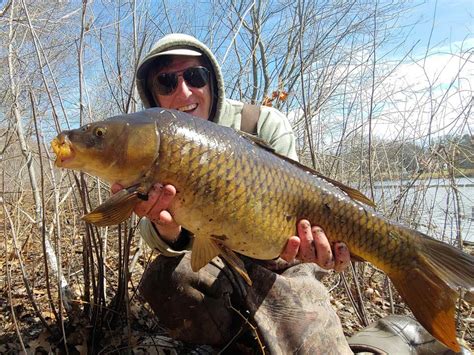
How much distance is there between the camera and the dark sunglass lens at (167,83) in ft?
7.86

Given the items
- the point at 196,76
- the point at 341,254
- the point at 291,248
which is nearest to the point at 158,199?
the point at 291,248

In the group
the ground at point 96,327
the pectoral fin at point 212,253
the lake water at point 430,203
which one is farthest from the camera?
the lake water at point 430,203

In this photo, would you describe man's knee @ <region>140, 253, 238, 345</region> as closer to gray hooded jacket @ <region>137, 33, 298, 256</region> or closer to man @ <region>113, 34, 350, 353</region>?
man @ <region>113, 34, 350, 353</region>

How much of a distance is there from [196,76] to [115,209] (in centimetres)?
124

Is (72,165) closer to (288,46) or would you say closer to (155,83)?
(155,83)

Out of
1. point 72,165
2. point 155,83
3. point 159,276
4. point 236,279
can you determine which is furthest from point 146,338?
point 155,83

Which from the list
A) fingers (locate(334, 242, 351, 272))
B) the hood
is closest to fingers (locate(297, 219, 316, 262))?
fingers (locate(334, 242, 351, 272))

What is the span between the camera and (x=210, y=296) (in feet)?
7.14

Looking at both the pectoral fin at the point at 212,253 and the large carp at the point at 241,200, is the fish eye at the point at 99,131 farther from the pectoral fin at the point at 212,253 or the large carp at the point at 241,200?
the pectoral fin at the point at 212,253

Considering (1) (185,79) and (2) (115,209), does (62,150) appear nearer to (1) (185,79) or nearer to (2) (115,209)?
(2) (115,209)

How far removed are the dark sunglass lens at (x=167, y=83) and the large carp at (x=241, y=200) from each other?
91cm

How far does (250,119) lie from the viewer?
8.32 ft

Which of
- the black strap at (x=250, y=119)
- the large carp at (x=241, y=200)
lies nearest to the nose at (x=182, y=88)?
the black strap at (x=250, y=119)

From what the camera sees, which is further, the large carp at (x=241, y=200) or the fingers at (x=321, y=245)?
the fingers at (x=321, y=245)
